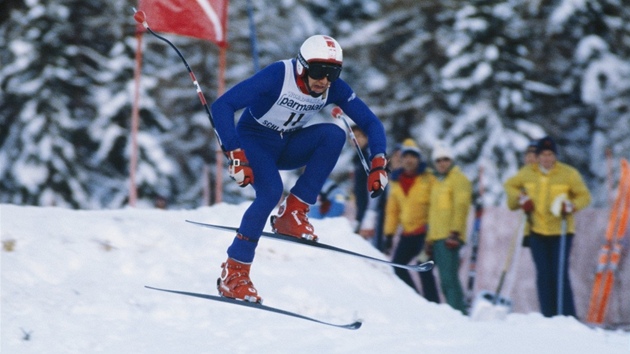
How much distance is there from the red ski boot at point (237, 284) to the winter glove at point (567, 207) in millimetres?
3694

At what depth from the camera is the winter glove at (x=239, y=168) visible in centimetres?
604

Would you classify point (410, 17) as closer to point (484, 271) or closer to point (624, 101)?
point (624, 101)

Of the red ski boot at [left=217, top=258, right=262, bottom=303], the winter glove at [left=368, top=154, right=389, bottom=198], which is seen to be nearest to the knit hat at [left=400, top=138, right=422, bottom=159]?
the winter glove at [left=368, top=154, right=389, bottom=198]

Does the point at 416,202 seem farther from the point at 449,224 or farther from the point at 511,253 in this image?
the point at 511,253

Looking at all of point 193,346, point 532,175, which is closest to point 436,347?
point 193,346

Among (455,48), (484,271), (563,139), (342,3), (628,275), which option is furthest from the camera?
(342,3)

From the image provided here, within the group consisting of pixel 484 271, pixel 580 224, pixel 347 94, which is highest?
pixel 347 94

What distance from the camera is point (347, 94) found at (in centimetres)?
665

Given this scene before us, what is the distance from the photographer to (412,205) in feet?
31.9

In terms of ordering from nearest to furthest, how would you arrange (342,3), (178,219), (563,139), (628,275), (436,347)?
(436,347), (178,219), (628,275), (563,139), (342,3)

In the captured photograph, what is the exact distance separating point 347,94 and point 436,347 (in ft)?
6.04

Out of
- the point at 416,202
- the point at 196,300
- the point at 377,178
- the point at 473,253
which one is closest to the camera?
the point at 377,178

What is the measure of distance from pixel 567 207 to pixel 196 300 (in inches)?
144

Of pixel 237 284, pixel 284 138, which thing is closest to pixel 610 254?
pixel 284 138
